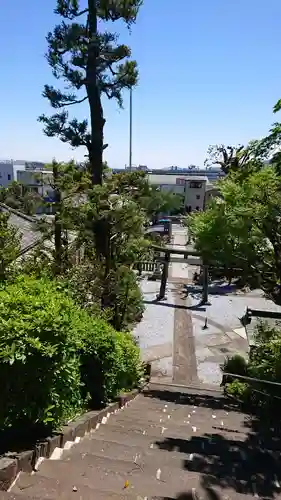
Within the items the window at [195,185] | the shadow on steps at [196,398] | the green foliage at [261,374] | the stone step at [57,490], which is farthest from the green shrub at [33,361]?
the window at [195,185]

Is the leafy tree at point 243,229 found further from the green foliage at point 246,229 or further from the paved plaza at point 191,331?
the paved plaza at point 191,331

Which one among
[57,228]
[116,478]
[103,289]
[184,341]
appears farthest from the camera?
[184,341]

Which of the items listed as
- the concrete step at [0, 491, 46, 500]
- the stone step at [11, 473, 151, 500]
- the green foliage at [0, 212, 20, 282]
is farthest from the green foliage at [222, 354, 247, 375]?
the concrete step at [0, 491, 46, 500]

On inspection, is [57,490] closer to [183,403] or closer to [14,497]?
[14,497]

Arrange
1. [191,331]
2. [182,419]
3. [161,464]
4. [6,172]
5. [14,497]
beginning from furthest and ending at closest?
[6,172] → [191,331] → [182,419] → [161,464] → [14,497]

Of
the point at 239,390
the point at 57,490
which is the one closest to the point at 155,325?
the point at 239,390
